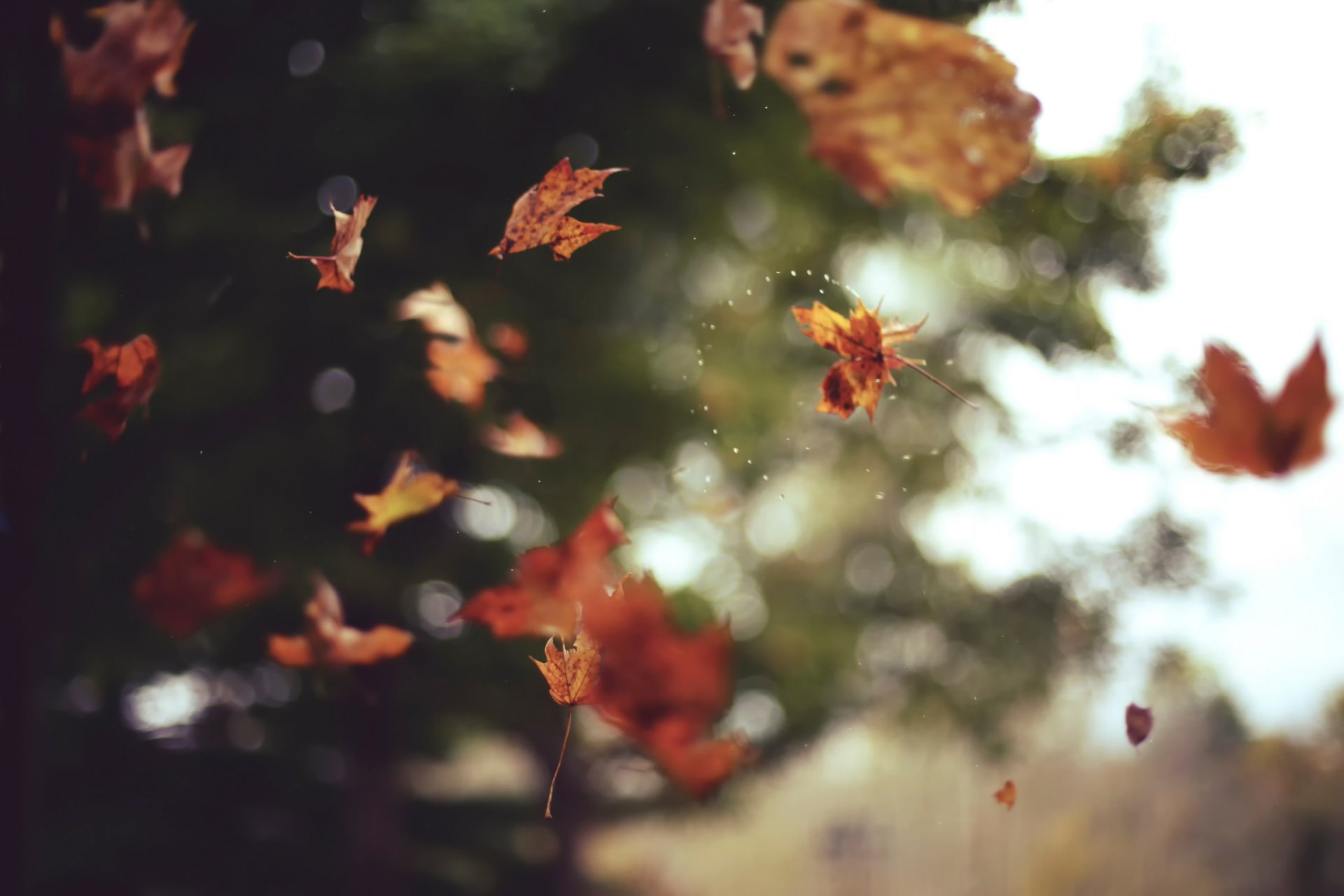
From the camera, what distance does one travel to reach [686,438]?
2.65 m

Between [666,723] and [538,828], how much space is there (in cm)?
394

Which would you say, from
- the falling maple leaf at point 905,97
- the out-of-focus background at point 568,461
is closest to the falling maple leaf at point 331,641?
the out-of-focus background at point 568,461

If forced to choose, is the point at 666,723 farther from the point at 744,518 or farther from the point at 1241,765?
the point at 1241,765

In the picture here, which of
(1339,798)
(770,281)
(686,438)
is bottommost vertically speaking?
(1339,798)

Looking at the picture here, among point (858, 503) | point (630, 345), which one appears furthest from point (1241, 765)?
point (630, 345)

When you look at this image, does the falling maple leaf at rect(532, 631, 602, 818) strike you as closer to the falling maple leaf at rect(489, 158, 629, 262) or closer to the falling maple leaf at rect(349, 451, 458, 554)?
the falling maple leaf at rect(489, 158, 629, 262)

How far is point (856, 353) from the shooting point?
1098 millimetres

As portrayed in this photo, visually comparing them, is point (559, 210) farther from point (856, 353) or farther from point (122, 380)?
point (122, 380)

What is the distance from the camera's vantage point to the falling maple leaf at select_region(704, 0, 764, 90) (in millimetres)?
1358

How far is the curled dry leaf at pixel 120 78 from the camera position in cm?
137

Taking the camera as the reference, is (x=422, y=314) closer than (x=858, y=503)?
Yes

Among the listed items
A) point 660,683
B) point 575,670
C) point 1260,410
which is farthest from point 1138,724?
point 660,683

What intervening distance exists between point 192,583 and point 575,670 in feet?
6.13

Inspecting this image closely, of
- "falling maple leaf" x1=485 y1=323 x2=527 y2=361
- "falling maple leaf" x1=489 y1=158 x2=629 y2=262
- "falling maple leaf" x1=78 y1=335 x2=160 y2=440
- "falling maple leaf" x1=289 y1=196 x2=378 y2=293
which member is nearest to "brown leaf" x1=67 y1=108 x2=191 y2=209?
"falling maple leaf" x1=78 y1=335 x2=160 y2=440
